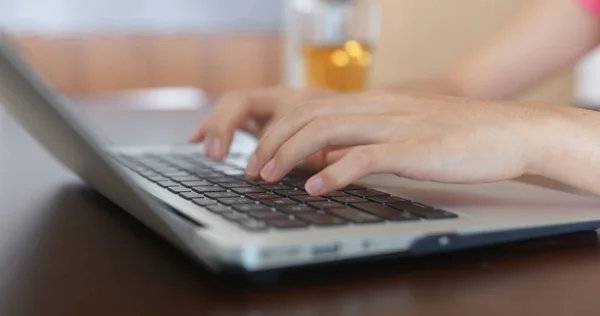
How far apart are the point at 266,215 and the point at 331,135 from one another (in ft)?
0.39

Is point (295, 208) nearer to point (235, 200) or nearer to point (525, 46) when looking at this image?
point (235, 200)

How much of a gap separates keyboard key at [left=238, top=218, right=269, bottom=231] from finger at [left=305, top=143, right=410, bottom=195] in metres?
0.09

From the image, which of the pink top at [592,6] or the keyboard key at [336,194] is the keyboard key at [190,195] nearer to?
the keyboard key at [336,194]

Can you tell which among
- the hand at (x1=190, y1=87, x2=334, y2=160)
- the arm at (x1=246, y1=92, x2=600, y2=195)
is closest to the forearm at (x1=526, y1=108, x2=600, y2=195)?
the arm at (x1=246, y1=92, x2=600, y2=195)

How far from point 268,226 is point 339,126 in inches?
6.0

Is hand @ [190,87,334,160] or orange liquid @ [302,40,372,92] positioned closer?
hand @ [190,87,334,160]

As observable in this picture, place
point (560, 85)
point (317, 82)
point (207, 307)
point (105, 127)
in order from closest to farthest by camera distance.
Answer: point (207, 307), point (105, 127), point (317, 82), point (560, 85)

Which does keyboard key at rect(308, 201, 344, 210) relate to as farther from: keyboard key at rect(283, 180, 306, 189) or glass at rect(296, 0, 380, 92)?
glass at rect(296, 0, 380, 92)

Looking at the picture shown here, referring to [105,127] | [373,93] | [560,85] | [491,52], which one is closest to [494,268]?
[373,93]

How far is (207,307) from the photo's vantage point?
0.36 metres

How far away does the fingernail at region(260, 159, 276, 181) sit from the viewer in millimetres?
562

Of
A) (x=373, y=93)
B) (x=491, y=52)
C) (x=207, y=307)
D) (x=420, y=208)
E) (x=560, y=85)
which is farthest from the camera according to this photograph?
(x=560, y=85)

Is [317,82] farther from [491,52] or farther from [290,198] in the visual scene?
[290,198]

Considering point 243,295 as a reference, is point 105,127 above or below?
below
